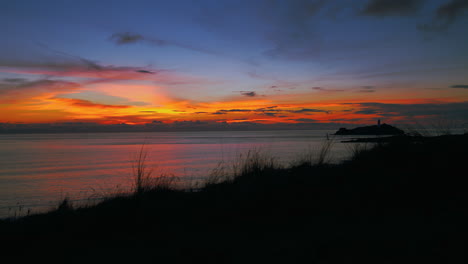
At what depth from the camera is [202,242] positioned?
161 inches

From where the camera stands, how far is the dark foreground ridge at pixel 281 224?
3.58m

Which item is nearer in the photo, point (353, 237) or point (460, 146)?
point (353, 237)

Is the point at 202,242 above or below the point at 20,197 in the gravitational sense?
above

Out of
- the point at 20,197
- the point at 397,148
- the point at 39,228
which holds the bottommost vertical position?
the point at 20,197

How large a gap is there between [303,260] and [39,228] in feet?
14.7

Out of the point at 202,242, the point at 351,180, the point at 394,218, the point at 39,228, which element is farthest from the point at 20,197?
the point at 394,218

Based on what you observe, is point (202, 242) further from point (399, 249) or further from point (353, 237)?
point (399, 249)

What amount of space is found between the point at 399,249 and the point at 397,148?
7.43 metres

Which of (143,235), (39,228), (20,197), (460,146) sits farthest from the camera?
(20,197)

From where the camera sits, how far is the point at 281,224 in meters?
4.77

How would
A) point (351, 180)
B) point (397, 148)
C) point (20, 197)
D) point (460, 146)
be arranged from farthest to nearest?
1. point (20, 197)
2. point (397, 148)
3. point (460, 146)
4. point (351, 180)

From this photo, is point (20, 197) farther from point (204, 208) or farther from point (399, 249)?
point (399, 249)

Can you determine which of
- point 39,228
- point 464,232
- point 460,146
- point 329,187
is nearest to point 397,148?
point 460,146

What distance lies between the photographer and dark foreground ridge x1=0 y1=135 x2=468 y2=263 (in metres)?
3.58
